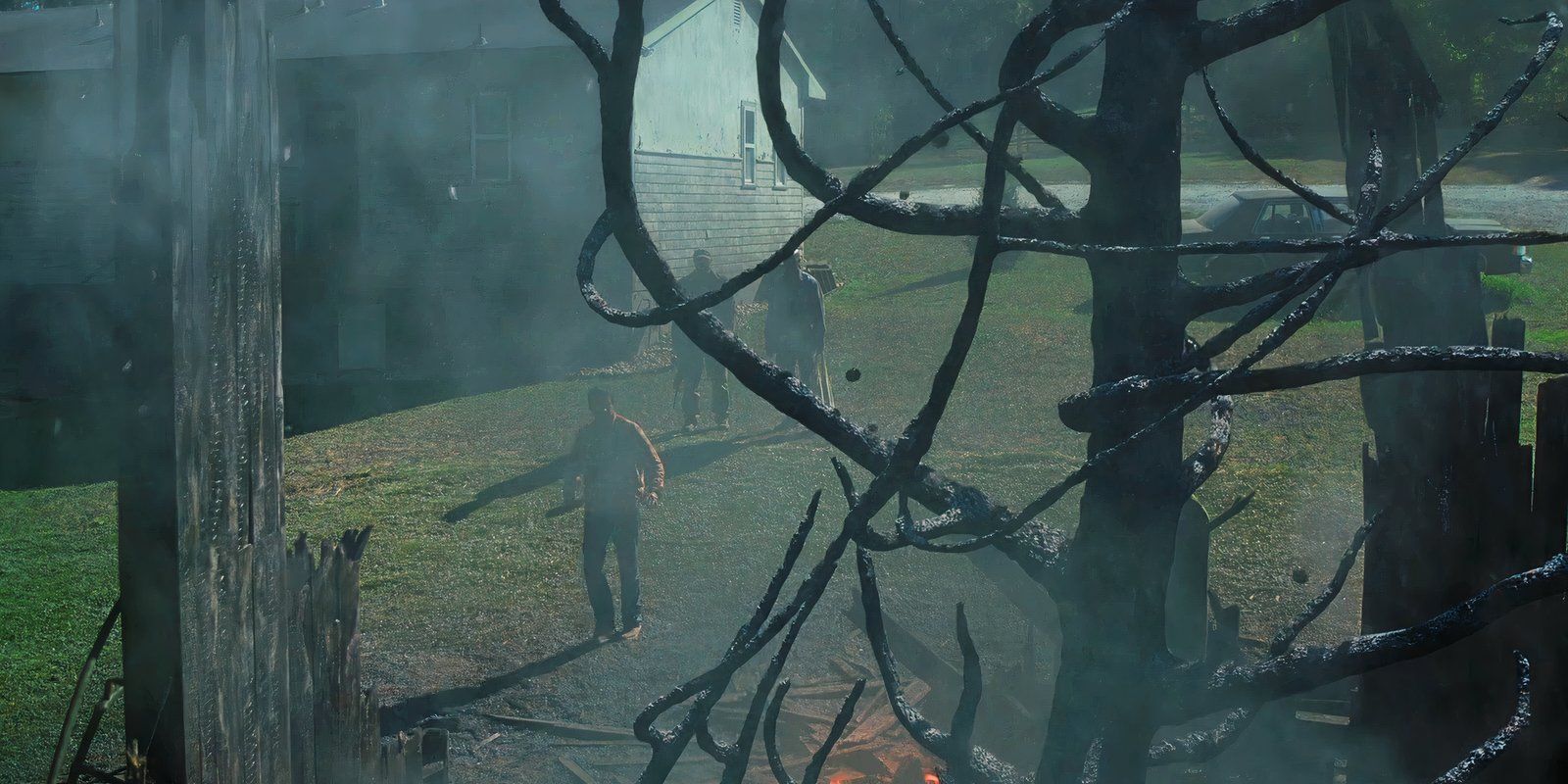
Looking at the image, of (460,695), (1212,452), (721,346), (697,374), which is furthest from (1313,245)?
(697,374)

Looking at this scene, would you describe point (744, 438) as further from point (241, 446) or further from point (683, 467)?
point (241, 446)

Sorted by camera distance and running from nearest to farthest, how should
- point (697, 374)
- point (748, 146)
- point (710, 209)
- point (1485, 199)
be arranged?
point (697, 374) < point (710, 209) < point (748, 146) < point (1485, 199)

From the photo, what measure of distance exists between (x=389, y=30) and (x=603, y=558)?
12.5 metres

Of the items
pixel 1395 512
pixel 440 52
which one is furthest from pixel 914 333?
pixel 1395 512

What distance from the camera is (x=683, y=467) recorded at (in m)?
11.6

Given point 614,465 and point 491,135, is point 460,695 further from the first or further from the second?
point 491,135

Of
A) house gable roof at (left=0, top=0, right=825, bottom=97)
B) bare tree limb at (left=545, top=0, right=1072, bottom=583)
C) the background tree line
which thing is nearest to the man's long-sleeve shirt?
bare tree limb at (left=545, top=0, right=1072, bottom=583)

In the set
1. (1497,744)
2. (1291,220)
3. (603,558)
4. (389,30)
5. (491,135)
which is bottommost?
(603,558)

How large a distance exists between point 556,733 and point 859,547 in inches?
212

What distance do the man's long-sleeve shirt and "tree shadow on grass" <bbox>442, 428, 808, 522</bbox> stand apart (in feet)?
8.68

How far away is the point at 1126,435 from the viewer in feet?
5.60

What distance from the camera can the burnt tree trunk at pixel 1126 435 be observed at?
1735 mm

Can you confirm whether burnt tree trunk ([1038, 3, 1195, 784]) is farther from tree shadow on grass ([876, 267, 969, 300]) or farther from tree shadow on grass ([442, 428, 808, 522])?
tree shadow on grass ([876, 267, 969, 300])

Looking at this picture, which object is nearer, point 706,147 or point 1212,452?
point 1212,452
